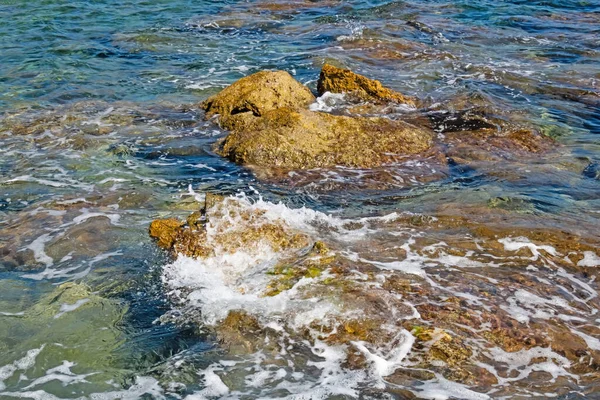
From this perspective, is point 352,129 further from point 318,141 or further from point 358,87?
point 358,87

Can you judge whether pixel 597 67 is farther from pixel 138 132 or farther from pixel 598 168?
pixel 138 132

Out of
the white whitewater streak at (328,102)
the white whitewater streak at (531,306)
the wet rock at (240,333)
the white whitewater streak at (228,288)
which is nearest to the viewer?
the wet rock at (240,333)

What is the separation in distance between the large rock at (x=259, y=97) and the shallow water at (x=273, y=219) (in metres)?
0.39

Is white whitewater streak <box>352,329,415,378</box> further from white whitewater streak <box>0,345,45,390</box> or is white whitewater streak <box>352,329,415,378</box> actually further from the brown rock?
white whitewater streak <box>0,345,45,390</box>

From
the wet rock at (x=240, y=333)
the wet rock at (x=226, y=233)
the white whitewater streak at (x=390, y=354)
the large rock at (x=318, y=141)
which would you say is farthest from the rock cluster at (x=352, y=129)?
the white whitewater streak at (x=390, y=354)

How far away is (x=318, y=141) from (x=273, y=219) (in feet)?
8.64

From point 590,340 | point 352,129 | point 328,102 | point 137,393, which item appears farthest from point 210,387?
point 328,102

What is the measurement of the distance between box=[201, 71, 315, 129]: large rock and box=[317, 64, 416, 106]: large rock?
611 mm

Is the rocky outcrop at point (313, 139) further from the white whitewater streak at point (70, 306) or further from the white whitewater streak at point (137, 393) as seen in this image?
the white whitewater streak at point (137, 393)

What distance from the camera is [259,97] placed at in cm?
1052

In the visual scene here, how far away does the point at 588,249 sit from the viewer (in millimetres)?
Result: 6348

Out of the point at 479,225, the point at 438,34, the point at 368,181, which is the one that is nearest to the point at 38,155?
the point at 368,181

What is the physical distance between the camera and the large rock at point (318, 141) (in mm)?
8852

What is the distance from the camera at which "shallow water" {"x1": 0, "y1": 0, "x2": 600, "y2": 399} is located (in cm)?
501
